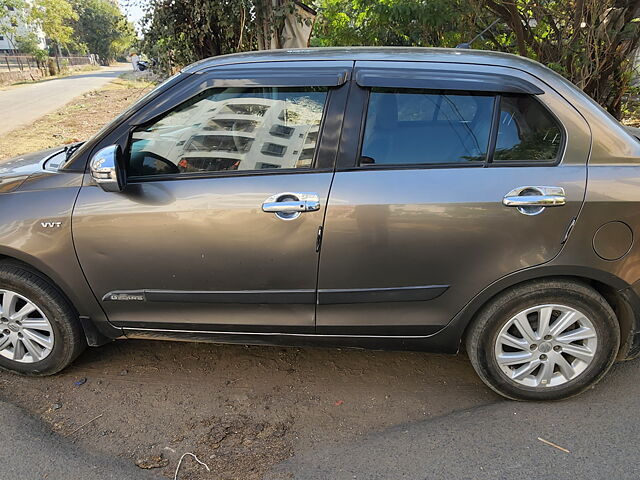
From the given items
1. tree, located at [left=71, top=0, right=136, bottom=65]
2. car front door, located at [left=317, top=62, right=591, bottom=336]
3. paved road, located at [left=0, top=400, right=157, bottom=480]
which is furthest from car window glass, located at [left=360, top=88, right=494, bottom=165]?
tree, located at [left=71, top=0, right=136, bottom=65]

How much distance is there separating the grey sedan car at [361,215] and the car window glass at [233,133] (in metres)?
0.01

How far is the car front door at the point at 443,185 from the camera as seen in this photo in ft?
7.64

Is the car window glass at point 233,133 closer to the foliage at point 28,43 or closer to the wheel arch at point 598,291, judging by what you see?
the wheel arch at point 598,291

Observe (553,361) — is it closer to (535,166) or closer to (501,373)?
(501,373)

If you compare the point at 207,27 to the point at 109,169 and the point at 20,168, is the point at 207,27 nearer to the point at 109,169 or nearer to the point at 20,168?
the point at 20,168

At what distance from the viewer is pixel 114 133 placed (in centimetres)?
257

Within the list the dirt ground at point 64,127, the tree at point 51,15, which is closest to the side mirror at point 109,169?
the dirt ground at point 64,127

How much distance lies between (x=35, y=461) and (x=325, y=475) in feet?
4.34

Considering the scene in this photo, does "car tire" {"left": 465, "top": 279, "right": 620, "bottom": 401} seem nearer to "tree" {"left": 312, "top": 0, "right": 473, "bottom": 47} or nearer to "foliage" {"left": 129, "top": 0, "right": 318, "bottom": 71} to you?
"tree" {"left": 312, "top": 0, "right": 473, "bottom": 47}

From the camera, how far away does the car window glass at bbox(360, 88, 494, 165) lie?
242 centimetres

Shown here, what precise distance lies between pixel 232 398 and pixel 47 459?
2.95ft

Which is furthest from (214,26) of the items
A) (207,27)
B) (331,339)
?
(331,339)

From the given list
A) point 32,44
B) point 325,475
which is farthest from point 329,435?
point 32,44

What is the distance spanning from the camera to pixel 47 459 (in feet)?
7.53
